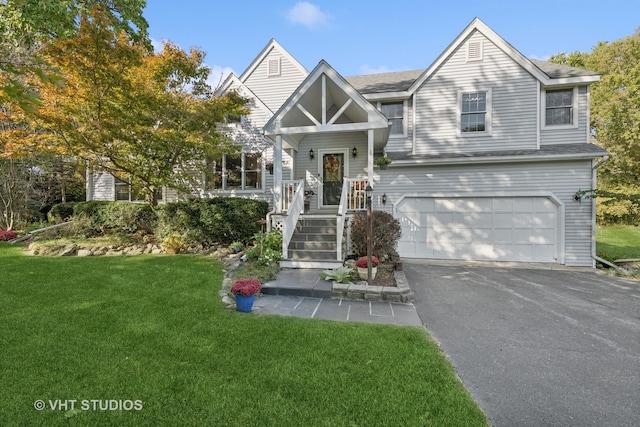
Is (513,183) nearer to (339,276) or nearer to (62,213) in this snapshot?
(339,276)

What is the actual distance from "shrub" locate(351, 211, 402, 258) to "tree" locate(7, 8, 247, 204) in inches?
220

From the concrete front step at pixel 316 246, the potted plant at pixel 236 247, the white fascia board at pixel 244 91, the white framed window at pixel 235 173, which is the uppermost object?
the white fascia board at pixel 244 91

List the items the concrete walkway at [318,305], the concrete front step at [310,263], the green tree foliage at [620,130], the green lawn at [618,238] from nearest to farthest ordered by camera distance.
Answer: the concrete walkway at [318,305] → the concrete front step at [310,263] → the green lawn at [618,238] → the green tree foliage at [620,130]

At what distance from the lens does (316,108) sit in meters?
9.48

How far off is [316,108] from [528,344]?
8.35 meters

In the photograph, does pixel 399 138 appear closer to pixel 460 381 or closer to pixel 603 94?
pixel 460 381

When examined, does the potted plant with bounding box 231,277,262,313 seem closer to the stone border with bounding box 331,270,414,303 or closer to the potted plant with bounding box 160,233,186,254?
the stone border with bounding box 331,270,414,303

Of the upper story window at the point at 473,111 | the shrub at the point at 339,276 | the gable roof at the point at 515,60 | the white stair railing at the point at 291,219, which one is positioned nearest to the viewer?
the shrub at the point at 339,276

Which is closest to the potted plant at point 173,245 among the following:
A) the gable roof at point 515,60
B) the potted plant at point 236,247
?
the potted plant at point 236,247

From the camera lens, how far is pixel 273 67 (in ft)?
38.7

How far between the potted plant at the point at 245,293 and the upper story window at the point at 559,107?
10.6 metres

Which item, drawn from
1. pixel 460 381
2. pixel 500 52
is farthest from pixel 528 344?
pixel 500 52

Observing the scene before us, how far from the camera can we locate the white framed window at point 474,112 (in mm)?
9547

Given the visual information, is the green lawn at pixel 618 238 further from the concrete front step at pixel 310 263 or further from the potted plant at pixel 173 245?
the potted plant at pixel 173 245
